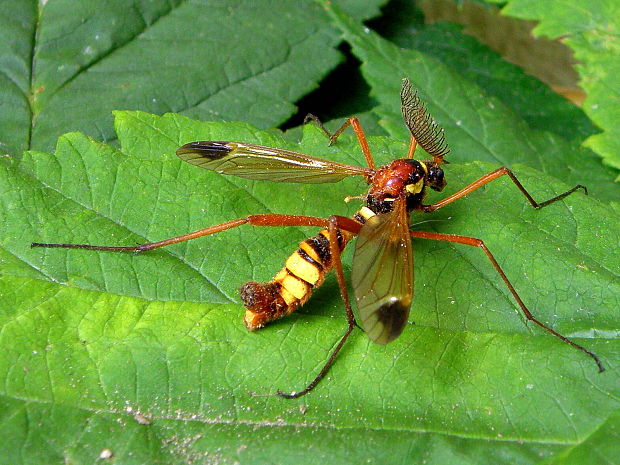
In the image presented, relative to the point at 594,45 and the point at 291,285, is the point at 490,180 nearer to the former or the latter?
the point at 291,285

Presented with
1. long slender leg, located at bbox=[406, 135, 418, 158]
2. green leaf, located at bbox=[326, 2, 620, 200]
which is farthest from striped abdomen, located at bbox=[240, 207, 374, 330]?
green leaf, located at bbox=[326, 2, 620, 200]

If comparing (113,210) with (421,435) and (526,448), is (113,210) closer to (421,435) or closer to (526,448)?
(421,435)

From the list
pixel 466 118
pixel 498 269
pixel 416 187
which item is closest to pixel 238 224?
pixel 416 187

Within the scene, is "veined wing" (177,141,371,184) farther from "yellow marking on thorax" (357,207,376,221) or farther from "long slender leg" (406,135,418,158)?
"long slender leg" (406,135,418,158)

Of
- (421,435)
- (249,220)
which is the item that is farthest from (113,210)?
(421,435)

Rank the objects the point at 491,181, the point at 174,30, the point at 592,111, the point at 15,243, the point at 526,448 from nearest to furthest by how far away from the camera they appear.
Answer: the point at 526,448
the point at 15,243
the point at 491,181
the point at 592,111
the point at 174,30

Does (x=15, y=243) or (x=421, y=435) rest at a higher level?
(x=15, y=243)
